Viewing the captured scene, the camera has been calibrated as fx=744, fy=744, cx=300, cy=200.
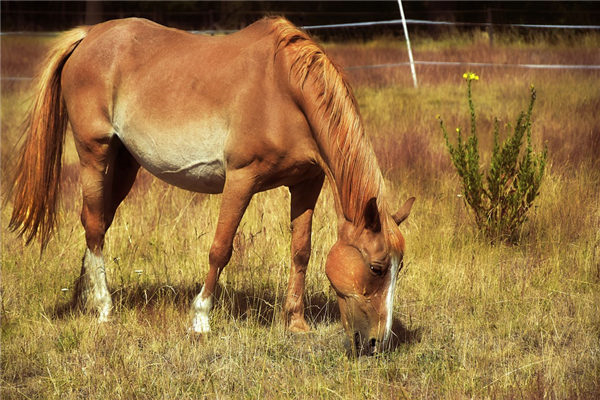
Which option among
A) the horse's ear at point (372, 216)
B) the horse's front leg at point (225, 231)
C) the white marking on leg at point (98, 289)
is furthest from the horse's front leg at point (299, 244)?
the white marking on leg at point (98, 289)

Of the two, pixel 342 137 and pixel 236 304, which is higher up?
pixel 342 137

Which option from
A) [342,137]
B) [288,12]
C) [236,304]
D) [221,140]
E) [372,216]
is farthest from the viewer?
[288,12]

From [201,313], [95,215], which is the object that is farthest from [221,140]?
[95,215]

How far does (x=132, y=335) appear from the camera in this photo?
4.26 m

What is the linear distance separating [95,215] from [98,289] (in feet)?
1.55

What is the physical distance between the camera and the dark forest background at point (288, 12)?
2331 cm

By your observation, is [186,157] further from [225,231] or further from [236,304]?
[236,304]

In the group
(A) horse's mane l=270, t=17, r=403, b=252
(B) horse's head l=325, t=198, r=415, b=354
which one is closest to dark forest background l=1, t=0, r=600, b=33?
(A) horse's mane l=270, t=17, r=403, b=252

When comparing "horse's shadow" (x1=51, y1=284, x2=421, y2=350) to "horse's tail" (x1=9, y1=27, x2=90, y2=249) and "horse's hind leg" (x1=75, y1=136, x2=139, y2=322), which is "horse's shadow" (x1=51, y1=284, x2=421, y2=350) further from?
"horse's tail" (x1=9, y1=27, x2=90, y2=249)

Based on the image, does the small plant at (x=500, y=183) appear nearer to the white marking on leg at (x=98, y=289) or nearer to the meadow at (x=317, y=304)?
the meadow at (x=317, y=304)

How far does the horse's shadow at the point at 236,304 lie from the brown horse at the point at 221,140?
0.42ft

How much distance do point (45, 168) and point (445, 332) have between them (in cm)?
276

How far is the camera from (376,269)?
12.0 feet

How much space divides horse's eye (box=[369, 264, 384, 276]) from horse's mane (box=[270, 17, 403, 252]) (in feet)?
0.43
